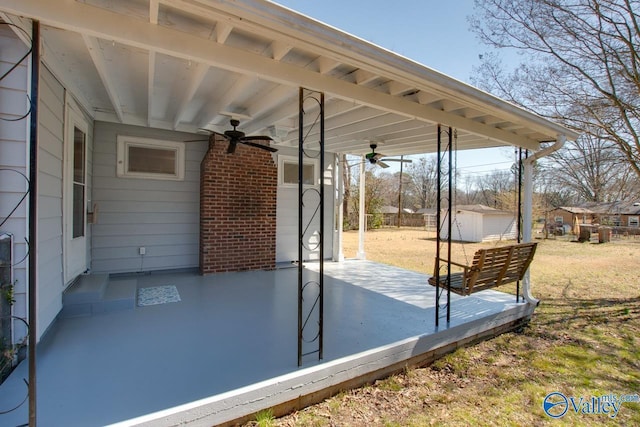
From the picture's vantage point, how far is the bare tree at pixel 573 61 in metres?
5.51

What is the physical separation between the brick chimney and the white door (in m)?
1.79

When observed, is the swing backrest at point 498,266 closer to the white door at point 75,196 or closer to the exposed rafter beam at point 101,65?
the exposed rafter beam at point 101,65

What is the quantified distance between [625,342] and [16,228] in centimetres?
653

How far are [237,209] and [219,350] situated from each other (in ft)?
11.7

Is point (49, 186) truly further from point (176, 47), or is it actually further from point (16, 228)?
point (176, 47)

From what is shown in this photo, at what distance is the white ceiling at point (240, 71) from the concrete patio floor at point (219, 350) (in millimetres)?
2286

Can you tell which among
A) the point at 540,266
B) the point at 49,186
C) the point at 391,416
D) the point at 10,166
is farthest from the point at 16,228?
the point at 540,266

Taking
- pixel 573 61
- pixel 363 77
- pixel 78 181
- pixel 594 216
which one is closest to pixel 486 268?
pixel 363 77

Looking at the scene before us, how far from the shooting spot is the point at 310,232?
7.60 m

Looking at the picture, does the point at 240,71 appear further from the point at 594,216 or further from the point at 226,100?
the point at 594,216

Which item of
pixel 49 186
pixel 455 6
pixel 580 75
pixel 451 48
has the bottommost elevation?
pixel 49 186

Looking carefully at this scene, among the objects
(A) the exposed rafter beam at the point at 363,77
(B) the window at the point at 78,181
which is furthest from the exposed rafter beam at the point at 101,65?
(A) the exposed rafter beam at the point at 363,77

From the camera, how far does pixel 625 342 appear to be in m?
4.07

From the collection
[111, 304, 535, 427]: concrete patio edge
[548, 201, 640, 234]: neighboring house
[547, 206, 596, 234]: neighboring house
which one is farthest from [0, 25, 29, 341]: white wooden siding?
[547, 206, 596, 234]: neighboring house
